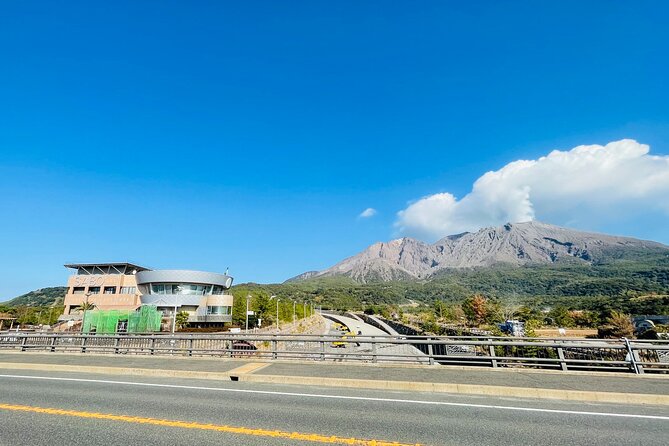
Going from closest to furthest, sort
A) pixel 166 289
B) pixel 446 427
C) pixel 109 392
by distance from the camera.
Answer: pixel 446 427, pixel 109 392, pixel 166 289

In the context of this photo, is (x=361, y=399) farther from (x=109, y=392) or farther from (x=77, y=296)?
(x=77, y=296)

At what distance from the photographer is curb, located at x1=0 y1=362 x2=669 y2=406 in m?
9.17

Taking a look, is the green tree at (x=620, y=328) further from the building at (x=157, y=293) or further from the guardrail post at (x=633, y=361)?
the building at (x=157, y=293)

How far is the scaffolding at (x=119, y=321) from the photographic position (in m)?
35.7

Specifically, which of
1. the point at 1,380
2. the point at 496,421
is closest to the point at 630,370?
the point at 496,421

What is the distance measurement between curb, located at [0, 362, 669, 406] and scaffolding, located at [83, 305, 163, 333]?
19.4 meters

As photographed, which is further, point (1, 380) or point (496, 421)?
point (1, 380)

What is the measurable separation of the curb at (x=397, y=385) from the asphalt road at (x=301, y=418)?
1.67 feet

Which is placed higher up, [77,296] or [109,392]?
[77,296]

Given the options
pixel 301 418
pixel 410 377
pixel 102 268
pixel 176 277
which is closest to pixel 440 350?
pixel 410 377

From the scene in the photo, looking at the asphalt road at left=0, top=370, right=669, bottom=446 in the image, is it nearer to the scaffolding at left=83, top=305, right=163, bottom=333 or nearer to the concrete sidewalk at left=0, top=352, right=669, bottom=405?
the concrete sidewalk at left=0, top=352, right=669, bottom=405

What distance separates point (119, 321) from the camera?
4128cm

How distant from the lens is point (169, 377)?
43.5 ft

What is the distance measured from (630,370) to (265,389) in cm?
1346
